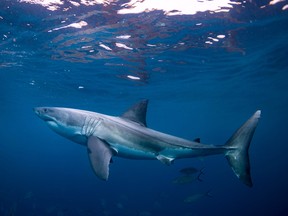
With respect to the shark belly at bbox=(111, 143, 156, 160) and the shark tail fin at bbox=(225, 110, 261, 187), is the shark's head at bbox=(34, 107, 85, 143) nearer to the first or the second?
the shark belly at bbox=(111, 143, 156, 160)

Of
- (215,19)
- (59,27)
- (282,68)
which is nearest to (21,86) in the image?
(59,27)

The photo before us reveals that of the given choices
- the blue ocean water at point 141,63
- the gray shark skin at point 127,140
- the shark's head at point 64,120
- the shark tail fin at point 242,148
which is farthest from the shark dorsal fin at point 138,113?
the blue ocean water at point 141,63

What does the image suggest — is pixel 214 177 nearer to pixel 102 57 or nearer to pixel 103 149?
pixel 102 57

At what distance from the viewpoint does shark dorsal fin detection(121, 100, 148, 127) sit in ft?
20.1

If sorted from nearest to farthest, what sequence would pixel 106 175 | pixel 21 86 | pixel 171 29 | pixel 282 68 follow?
pixel 106 175 → pixel 171 29 → pixel 282 68 → pixel 21 86

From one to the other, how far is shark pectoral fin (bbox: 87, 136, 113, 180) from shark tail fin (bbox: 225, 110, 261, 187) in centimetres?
322

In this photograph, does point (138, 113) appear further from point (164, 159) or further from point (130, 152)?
point (164, 159)

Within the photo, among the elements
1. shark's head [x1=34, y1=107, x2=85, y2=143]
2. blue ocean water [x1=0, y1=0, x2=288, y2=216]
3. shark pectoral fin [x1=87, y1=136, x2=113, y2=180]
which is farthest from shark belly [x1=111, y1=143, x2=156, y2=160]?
blue ocean water [x1=0, y1=0, x2=288, y2=216]

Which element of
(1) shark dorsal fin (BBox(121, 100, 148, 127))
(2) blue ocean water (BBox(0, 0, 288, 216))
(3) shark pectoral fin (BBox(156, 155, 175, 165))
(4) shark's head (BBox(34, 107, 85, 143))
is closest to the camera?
(4) shark's head (BBox(34, 107, 85, 143))

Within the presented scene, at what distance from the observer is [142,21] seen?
41.3ft

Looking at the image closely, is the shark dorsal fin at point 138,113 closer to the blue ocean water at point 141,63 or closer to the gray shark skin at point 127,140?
the gray shark skin at point 127,140

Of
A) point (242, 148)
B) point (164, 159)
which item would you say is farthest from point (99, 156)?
point (242, 148)

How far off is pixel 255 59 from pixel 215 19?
970 centimetres

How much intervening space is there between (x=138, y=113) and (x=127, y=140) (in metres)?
1.07
